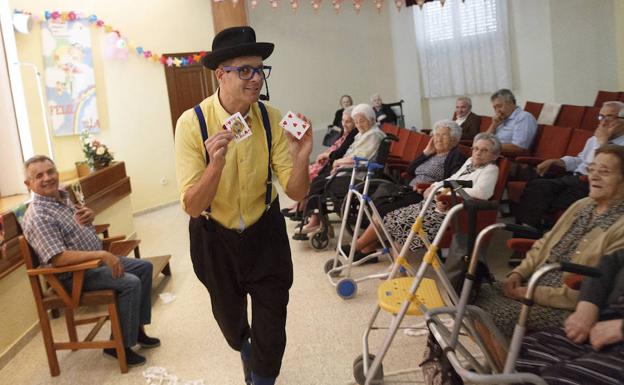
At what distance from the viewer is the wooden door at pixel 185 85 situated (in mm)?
7750

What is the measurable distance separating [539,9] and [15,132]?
6.18 metres

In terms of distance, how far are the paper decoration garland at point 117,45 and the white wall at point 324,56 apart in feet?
5.89

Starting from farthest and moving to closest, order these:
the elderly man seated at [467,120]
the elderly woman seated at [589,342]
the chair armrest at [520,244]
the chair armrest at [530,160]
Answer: the elderly man seated at [467,120] < the chair armrest at [530,160] < the chair armrest at [520,244] < the elderly woman seated at [589,342]

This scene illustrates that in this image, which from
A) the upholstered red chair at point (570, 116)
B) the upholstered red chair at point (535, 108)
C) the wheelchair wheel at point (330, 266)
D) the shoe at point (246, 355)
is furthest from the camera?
the upholstered red chair at point (535, 108)

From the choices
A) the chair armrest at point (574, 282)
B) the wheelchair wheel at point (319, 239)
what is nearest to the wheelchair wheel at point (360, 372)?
the chair armrest at point (574, 282)

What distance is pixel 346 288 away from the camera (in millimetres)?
3809

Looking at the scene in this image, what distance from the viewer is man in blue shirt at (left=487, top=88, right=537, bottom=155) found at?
16.7 ft

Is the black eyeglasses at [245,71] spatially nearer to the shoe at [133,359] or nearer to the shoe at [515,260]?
the shoe at [133,359]

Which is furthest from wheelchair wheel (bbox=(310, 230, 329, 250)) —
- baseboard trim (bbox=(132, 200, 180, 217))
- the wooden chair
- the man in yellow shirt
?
baseboard trim (bbox=(132, 200, 180, 217))

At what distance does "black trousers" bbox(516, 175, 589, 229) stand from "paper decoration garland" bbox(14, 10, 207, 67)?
4.12 m

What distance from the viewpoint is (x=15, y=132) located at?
5.11 meters

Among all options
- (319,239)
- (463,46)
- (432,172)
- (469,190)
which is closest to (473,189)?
(469,190)

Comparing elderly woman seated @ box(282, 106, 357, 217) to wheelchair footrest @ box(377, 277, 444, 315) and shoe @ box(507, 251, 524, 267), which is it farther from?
wheelchair footrest @ box(377, 277, 444, 315)

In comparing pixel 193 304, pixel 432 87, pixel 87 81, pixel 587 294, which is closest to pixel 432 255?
pixel 587 294
